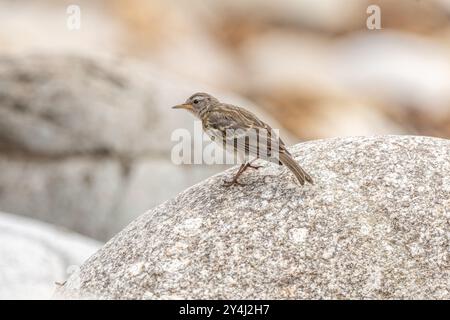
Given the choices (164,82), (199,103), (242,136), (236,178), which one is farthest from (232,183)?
(164,82)

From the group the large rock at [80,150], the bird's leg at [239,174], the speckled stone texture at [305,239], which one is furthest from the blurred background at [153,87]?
the speckled stone texture at [305,239]

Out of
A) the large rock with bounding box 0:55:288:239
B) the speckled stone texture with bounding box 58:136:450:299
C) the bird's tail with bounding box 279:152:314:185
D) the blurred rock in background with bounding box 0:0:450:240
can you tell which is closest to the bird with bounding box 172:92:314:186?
the bird's tail with bounding box 279:152:314:185

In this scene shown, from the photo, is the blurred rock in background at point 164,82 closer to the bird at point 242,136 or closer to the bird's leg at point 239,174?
the bird at point 242,136

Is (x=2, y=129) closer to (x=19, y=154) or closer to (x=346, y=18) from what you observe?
(x=19, y=154)

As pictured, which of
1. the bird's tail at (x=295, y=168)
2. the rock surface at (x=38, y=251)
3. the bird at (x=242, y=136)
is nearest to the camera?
the bird's tail at (x=295, y=168)

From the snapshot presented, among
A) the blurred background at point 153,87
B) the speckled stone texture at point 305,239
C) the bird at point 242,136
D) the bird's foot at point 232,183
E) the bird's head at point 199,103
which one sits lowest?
the speckled stone texture at point 305,239
